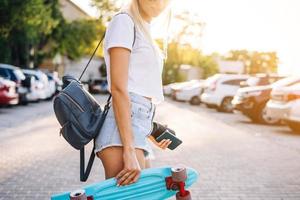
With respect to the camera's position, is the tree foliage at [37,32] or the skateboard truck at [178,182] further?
the tree foliage at [37,32]

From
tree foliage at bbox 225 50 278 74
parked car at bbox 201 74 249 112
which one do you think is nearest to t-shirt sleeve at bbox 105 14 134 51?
parked car at bbox 201 74 249 112

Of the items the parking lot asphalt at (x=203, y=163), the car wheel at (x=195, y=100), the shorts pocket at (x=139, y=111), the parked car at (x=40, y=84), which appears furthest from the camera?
the car wheel at (x=195, y=100)

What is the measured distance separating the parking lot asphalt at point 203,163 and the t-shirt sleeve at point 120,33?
11.8 feet

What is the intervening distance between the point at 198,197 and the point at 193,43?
6461 centimetres

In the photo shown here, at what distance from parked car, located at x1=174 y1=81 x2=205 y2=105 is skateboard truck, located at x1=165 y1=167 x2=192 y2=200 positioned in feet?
84.7

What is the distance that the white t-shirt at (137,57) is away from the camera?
245cm

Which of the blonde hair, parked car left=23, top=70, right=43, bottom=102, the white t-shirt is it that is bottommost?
parked car left=23, top=70, right=43, bottom=102

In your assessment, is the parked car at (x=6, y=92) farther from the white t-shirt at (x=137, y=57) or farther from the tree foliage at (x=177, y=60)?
the tree foliage at (x=177, y=60)

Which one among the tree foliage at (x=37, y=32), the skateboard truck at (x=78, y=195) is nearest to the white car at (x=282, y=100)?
the skateboard truck at (x=78, y=195)

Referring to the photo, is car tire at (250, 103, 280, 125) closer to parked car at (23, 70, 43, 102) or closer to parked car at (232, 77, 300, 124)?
parked car at (232, 77, 300, 124)

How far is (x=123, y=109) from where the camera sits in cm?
242

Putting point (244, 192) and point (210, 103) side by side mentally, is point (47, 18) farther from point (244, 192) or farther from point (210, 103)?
point (244, 192)

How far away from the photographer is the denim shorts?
2482 mm

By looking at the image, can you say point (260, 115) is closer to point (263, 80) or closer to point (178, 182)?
point (263, 80)
